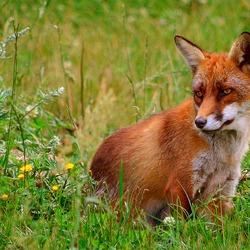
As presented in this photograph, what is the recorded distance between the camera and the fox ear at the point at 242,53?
19.3 ft

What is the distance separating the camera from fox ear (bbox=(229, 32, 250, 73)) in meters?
5.88

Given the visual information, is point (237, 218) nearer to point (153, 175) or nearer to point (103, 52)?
point (153, 175)

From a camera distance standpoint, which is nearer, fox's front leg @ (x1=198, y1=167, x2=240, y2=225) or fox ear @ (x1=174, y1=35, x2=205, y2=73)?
fox's front leg @ (x1=198, y1=167, x2=240, y2=225)

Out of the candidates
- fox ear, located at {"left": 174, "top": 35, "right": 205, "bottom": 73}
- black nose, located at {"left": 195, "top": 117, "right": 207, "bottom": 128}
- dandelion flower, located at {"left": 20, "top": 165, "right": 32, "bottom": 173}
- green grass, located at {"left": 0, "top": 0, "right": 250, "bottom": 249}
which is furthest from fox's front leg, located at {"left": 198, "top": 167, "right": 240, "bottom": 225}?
dandelion flower, located at {"left": 20, "top": 165, "right": 32, "bottom": 173}

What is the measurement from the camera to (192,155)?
19.2ft

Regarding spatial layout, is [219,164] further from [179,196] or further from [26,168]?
[26,168]

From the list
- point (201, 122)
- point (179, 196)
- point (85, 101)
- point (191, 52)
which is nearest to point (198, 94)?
point (201, 122)

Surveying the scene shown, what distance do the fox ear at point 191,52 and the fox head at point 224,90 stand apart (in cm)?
10

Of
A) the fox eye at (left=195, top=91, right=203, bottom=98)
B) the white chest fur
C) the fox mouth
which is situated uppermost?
the fox eye at (left=195, top=91, right=203, bottom=98)

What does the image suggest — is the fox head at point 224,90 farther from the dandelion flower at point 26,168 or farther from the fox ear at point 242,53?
the dandelion flower at point 26,168

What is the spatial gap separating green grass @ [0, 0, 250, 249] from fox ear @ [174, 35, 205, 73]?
0.76m

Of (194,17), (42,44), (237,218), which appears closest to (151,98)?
(42,44)

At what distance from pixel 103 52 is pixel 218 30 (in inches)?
70.0

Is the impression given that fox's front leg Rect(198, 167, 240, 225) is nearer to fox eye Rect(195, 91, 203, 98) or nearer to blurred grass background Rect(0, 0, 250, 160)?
fox eye Rect(195, 91, 203, 98)
